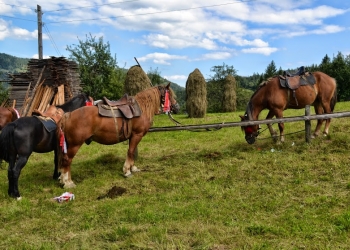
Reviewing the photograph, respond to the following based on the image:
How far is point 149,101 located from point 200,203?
9.71ft

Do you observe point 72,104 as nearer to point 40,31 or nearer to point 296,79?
point 296,79

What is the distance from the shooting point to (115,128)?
6.31 meters

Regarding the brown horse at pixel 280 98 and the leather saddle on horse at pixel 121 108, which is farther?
the brown horse at pixel 280 98

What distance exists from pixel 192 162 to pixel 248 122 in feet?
5.66

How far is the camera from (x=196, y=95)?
2081 cm

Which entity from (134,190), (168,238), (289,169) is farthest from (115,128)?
(289,169)

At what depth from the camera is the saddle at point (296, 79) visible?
25.5 ft

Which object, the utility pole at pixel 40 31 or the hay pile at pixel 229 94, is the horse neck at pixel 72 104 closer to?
the utility pole at pixel 40 31

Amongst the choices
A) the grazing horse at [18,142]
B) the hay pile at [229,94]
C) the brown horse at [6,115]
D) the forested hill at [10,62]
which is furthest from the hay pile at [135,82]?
the forested hill at [10,62]

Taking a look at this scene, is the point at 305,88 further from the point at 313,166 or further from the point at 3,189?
the point at 3,189

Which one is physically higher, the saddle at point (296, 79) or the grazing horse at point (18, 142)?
the saddle at point (296, 79)

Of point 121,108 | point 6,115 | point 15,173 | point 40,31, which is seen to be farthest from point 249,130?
point 40,31

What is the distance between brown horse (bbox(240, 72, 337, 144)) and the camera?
304 inches

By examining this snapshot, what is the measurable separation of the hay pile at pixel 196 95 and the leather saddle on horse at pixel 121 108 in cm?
1423
